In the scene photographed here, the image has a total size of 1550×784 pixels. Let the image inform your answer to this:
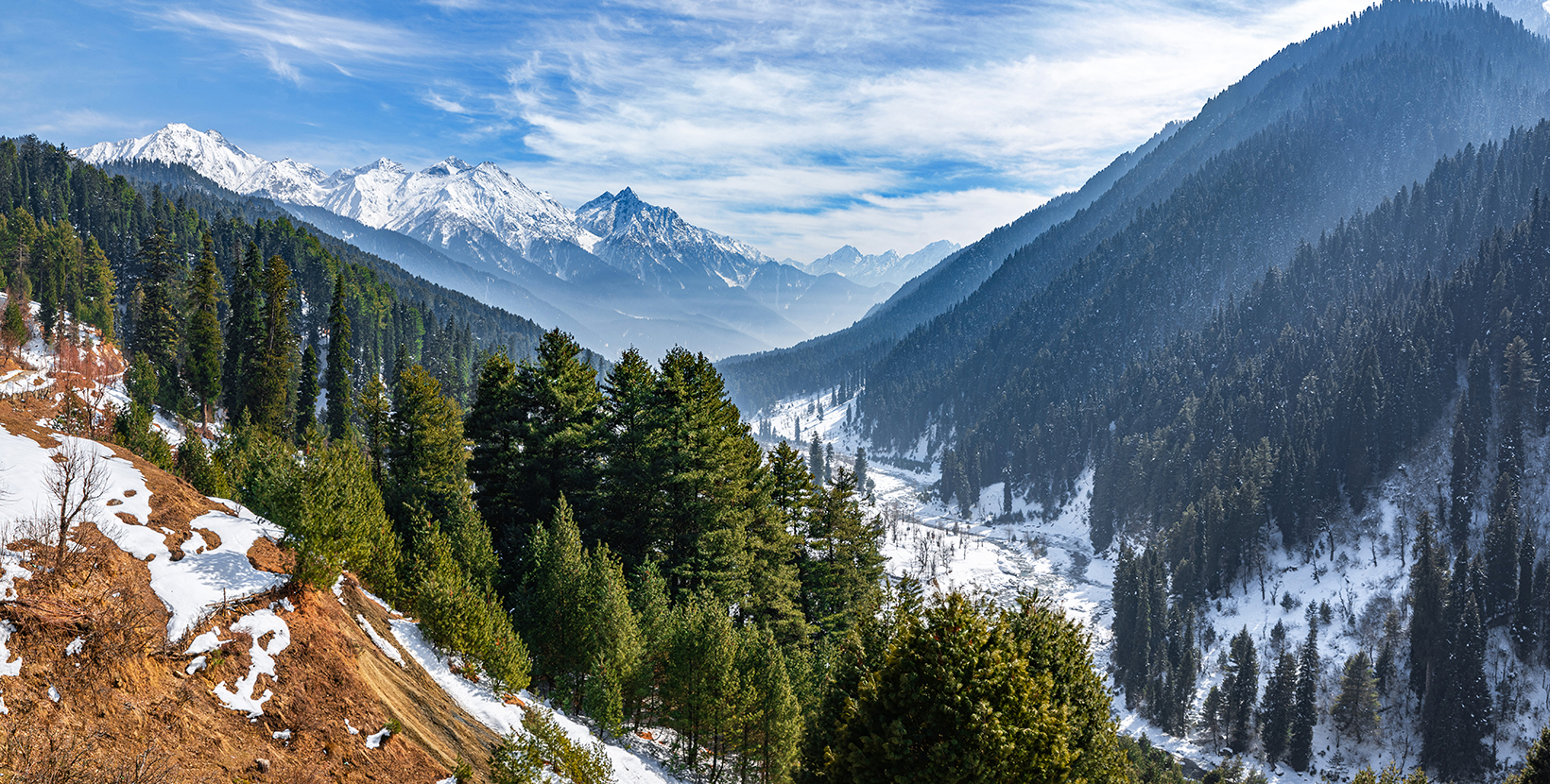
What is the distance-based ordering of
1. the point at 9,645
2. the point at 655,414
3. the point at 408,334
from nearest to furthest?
the point at 9,645
the point at 655,414
the point at 408,334

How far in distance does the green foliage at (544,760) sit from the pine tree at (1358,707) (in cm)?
13531

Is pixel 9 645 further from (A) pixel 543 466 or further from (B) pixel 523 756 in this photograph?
(A) pixel 543 466

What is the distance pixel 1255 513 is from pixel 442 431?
557 ft

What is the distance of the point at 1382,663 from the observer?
393ft

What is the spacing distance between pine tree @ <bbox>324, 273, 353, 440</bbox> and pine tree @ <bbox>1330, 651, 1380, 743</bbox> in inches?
5823

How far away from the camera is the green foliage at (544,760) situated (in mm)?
18078

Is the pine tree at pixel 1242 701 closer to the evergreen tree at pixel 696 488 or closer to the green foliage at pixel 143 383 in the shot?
the evergreen tree at pixel 696 488

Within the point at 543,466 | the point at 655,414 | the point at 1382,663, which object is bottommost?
the point at 1382,663

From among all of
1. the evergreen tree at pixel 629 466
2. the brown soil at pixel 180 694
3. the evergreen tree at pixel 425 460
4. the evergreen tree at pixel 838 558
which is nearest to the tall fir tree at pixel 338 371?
the evergreen tree at pixel 425 460

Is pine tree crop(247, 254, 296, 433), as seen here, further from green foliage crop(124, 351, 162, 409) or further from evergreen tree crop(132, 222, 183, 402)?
evergreen tree crop(132, 222, 183, 402)

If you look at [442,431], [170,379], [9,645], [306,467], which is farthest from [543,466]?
[170,379]

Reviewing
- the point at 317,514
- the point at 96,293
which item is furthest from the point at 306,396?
the point at 317,514

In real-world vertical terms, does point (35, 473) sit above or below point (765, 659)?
above

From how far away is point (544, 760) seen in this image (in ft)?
66.6
